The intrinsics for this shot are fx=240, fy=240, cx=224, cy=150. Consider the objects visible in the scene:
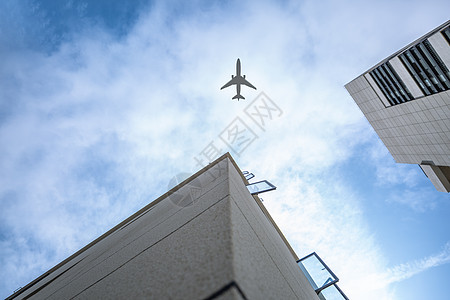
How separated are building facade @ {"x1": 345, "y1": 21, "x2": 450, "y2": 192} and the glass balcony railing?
17277 mm

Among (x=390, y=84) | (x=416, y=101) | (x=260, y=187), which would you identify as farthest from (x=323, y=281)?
(x=390, y=84)

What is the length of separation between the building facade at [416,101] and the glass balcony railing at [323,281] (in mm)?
17277

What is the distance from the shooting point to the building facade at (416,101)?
1633cm

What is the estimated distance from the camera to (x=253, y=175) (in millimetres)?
6332

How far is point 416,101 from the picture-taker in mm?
19250

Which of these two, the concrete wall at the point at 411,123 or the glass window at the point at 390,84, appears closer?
the concrete wall at the point at 411,123

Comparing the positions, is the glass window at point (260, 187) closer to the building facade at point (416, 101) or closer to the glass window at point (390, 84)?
the building facade at point (416, 101)

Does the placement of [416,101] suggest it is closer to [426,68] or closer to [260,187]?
[426,68]

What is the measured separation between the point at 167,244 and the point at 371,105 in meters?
28.7

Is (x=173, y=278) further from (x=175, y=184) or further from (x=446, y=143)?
(x=446, y=143)

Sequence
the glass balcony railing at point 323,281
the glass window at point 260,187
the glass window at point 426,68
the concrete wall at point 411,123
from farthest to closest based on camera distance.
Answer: the concrete wall at point 411,123 → the glass window at point 426,68 → the glass window at point 260,187 → the glass balcony railing at point 323,281

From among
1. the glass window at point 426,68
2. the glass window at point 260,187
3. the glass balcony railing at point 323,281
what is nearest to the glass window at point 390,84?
→ the glass window at point 426,68

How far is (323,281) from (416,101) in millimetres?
20881

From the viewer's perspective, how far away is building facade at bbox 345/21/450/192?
16.3 m
